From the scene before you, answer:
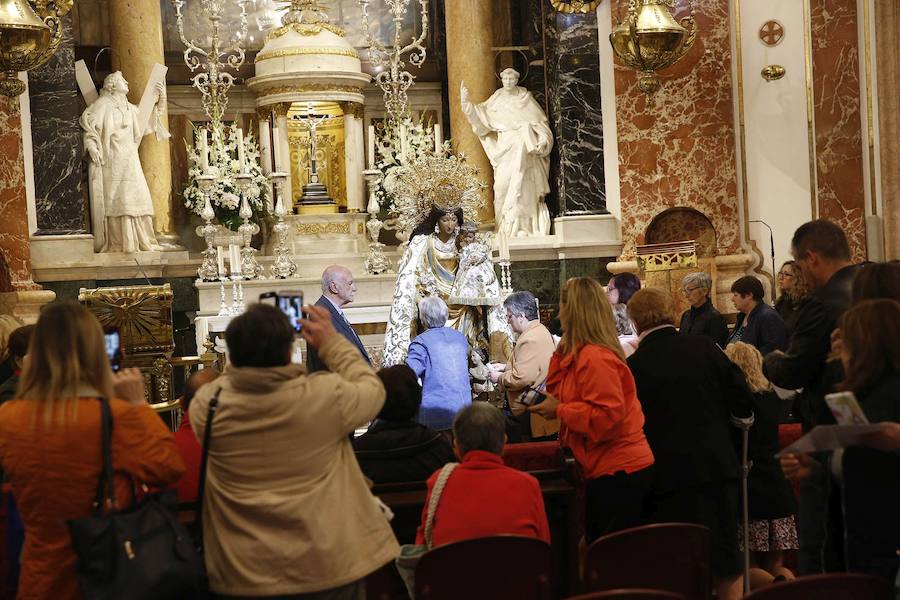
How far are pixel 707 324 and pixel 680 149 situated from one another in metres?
4.37

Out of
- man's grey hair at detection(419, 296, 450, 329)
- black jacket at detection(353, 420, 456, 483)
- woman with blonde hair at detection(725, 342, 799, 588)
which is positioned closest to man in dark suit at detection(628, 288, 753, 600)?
woman with blonde hair at detection(725, 342, 799, 588)

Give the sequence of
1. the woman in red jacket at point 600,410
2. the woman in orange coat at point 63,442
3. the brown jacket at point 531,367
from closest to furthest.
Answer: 1. the woman in orange coat at point 63,442
2. the woman in red jacket at point 600,410
3. the brown jacket at point 531,367

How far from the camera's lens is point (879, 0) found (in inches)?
461

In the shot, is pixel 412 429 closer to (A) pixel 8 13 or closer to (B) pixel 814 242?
(B) pixel 814 242

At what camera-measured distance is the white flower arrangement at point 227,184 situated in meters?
12.1

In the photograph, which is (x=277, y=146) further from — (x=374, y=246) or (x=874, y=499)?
(x=874, y=499)

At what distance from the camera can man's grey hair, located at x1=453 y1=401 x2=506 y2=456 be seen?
4.23m

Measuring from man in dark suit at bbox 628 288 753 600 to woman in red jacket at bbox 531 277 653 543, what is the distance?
0.43 ft

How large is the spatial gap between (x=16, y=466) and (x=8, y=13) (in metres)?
5.46

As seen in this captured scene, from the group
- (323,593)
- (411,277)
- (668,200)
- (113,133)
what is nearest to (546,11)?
(668,200)

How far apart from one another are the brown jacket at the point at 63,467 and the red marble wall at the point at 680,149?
30.9 ft

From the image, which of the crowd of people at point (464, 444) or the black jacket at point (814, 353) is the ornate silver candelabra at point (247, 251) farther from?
the black jacket at point (814, 353)

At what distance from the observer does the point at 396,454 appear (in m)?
4.74

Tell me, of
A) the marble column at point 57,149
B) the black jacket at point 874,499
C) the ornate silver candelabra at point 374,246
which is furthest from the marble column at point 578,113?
the black jacket at point 874,499
